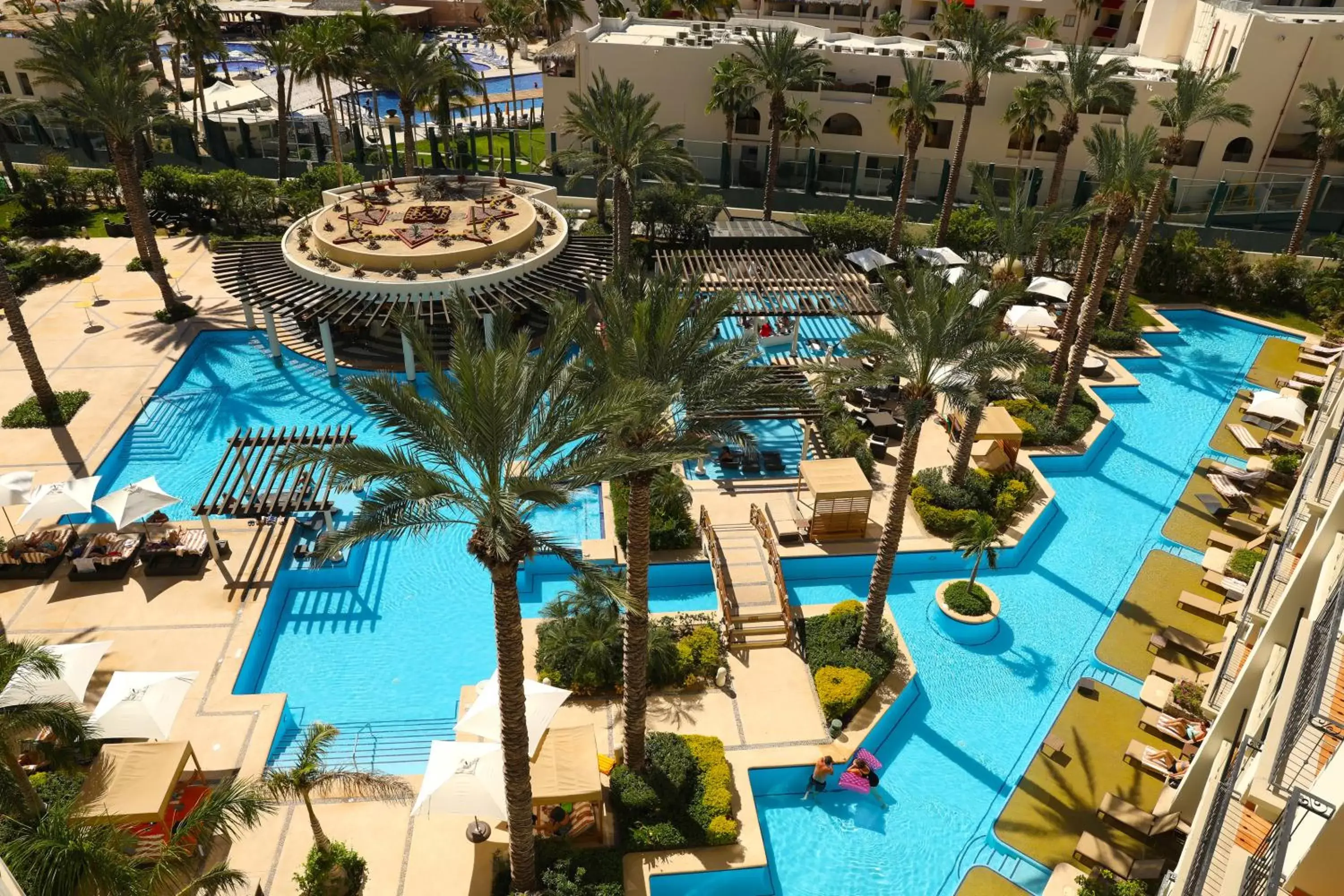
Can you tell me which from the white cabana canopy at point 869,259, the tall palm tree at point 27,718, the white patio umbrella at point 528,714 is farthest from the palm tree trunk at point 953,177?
the tall palm tree at point 27,718

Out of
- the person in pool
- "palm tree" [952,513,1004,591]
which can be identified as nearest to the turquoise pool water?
the person in pool

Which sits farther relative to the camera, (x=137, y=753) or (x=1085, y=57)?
(x=1085, y=57)

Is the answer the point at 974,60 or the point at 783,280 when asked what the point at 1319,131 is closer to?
the point at 974,60

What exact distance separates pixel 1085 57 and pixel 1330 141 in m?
13.2

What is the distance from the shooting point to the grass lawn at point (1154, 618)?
73.3ft

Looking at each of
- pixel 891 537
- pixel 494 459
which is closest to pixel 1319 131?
pixel 891 537

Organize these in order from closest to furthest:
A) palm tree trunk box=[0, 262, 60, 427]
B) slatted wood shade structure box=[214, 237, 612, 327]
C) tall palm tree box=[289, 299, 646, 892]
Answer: tall palm tree box=[289, 299, 646, 892], palm tree trunk box=[0, 262, 60, 427], slatted wood shade structure box=[214, 237, 612, 327]

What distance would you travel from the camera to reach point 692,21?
50.3m

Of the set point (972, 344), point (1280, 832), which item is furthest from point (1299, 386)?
point (1280, 832)

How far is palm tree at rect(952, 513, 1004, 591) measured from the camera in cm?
2236

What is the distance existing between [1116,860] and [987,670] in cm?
570

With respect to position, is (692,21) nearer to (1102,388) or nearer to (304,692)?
(1102,388)

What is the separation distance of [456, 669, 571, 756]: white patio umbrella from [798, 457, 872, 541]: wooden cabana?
33.7 feet

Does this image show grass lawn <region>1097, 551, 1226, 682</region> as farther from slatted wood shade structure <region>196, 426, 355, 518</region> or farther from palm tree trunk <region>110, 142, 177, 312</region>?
palm tree trunk <region>110, 142, 177, 312</region>
